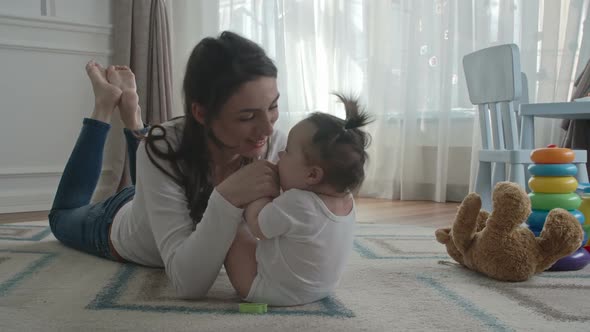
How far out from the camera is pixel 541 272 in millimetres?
1223

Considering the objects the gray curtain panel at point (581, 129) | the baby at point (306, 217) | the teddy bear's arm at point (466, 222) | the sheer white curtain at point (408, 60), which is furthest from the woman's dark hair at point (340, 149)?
the sheer white curtain at point (408, 60)

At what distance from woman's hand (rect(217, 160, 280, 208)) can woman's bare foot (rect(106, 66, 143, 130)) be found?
785 mm

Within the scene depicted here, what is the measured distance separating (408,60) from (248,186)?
217 cm

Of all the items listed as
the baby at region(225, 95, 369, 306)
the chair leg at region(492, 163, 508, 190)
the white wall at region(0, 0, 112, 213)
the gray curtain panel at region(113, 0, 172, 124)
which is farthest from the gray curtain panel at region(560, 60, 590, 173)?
the white wall at region(0, 0, 112, 213)

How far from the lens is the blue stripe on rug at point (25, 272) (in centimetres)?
109

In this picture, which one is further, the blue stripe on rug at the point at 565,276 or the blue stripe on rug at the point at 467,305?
the blue stripe on rug at the point at 565,276

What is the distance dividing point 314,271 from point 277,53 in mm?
2415

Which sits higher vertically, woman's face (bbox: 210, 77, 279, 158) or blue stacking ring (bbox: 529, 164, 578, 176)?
woman's face (bbox: 210, 77, 279, 158)

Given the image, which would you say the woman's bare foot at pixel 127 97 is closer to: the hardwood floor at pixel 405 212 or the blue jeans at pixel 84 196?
the blue jeans at pixel 84 196

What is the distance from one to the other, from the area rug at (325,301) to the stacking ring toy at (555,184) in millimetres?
190

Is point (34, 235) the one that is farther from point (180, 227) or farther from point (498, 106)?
point (498, 106)

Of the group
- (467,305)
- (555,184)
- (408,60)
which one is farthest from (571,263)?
(408,60)

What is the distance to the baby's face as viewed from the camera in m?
0.89

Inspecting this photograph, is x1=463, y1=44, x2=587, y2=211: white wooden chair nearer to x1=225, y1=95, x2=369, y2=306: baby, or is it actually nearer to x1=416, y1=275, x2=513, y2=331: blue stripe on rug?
x1=416, y1=275, x2=513, y2=331: blue stripe on rug
